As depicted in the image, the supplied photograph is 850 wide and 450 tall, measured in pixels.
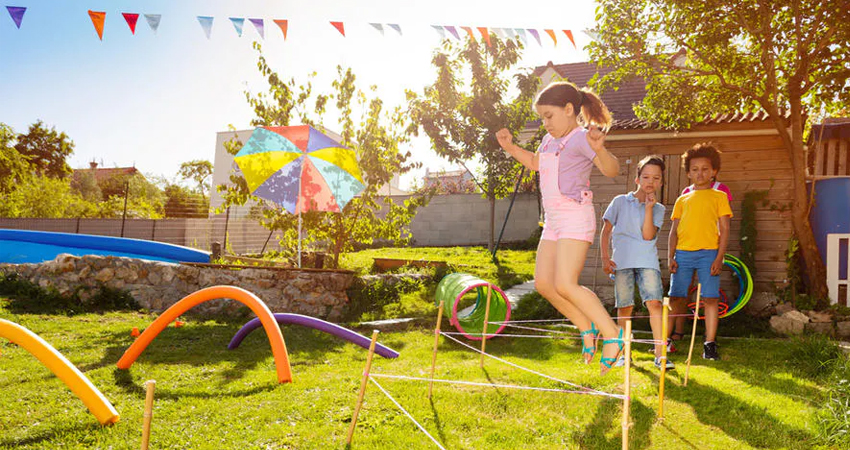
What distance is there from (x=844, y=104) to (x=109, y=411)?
8.76m

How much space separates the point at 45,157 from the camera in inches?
1065

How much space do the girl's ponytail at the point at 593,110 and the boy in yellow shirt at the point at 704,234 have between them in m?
1.96

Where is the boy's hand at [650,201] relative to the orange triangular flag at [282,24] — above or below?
below

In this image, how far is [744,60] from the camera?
24.1 ft

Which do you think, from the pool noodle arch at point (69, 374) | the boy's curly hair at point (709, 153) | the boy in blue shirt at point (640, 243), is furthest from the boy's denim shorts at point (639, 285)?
the pool noodle arch at point (69, 374)

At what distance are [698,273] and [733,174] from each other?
3.66 metres

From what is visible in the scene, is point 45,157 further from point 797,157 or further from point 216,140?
point 797,157

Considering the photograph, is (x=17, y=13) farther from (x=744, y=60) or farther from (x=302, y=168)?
(x=744, y=60)

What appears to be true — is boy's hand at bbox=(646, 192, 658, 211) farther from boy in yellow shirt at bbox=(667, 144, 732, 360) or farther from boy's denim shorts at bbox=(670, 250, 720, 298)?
boy's denim shorts at bbox=(670, 250, 720, 298)

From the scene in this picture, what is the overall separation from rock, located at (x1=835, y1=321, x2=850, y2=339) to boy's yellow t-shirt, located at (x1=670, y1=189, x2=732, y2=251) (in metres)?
2.52

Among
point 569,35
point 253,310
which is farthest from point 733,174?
point 253,310

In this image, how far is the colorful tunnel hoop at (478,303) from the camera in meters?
6.05

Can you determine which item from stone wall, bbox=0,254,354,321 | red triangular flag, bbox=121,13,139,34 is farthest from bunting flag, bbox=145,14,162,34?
stone wall, bbox=0,254,354,321

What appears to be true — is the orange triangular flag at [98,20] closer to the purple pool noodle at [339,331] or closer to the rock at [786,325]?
the purple pool noodle at [339,331]
